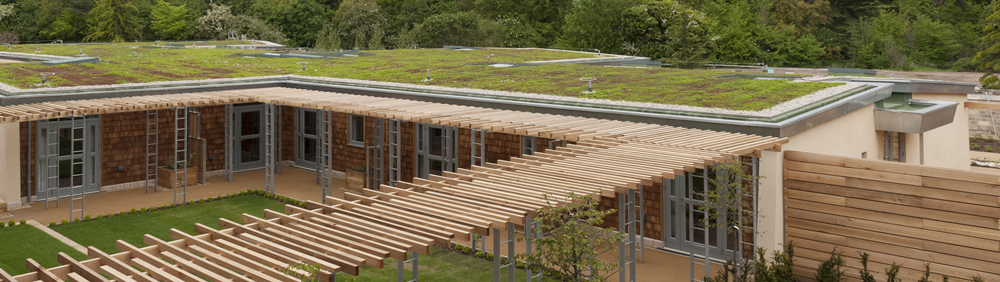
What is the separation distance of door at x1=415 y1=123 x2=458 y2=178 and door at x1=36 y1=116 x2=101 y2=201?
700 cm

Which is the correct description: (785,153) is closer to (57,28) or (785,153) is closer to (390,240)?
(390,240)

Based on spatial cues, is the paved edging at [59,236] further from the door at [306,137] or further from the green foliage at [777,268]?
the green foliage at [777,268]

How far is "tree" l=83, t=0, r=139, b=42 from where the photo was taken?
5447 centimetres

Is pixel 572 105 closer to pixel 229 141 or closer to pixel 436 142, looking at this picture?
pixel 436 142

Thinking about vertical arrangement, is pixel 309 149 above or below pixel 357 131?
below

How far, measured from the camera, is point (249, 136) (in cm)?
2230

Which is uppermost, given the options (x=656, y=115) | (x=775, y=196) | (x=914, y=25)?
(x=914, y=25)

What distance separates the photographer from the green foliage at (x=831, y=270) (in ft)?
37.6

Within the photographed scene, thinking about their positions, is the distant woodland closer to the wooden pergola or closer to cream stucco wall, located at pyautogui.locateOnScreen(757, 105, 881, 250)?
cream stucco wall, located at pyautogui.locateOnScreen(757, 105, 881, 250)

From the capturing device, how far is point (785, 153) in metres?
12.3

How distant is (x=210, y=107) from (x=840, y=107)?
15.2m

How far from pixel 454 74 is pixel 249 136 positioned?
5.99 meters

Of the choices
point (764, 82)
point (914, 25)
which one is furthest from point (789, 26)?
point (764, 82)

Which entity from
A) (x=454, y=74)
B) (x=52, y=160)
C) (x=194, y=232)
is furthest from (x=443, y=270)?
(x=52, y=160)
